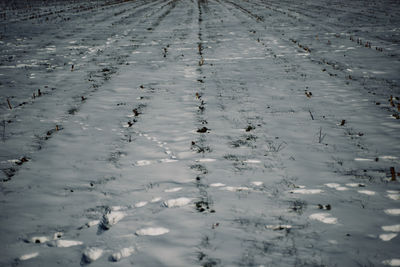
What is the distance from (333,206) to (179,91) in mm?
4588

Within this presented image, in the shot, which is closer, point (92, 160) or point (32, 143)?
point (92, 160)

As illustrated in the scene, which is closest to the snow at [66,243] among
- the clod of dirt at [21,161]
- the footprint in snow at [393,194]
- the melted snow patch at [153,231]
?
the melted snow patch at [153,231]

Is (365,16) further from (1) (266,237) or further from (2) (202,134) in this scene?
(1) (266,237)

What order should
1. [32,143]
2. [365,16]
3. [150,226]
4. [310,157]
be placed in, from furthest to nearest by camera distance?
[365,16]
[32,143]
[310,157]
[150,226]

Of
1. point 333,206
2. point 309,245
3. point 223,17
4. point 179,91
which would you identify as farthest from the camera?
point 223,17

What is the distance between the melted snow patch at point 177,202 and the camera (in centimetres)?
326

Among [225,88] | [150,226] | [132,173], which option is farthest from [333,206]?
[225,88]

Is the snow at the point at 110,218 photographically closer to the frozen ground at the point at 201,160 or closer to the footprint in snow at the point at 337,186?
the frozen ground at the point at 201,160

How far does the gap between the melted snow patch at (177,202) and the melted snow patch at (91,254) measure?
935 millimetres

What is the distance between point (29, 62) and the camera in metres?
8.87

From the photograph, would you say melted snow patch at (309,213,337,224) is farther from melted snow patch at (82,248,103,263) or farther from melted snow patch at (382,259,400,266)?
melted snow patch at (82,248,103,263)

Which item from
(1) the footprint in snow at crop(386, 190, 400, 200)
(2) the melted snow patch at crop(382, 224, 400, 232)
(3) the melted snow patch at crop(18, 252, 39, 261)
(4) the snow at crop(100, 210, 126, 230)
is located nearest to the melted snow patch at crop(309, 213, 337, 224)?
(2) the melted snow patch at crop(382, 224, 400, 232)

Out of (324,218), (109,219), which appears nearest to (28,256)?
(109,219)

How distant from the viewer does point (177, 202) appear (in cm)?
330
